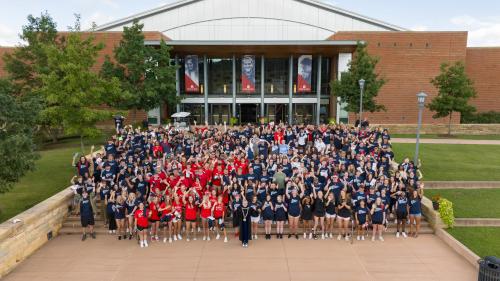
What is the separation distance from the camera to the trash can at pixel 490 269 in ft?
27.2

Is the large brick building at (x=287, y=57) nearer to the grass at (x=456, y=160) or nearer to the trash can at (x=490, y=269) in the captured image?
the grass at (x=456, y=160)

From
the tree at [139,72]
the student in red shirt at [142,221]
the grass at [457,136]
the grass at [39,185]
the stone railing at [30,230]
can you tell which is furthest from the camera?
the grass at [457,136]

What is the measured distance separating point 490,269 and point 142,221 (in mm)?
9310

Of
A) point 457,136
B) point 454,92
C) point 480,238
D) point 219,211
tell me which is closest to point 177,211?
point 219,211

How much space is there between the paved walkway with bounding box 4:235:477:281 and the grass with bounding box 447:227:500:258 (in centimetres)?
61

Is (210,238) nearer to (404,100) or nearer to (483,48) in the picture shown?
(404,100)

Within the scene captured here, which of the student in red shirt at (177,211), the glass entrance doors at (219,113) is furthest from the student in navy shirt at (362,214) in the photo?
the glass entrance doors at (219,113)

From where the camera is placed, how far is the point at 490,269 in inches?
330

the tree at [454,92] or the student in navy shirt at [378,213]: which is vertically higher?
the tree at [454,92]

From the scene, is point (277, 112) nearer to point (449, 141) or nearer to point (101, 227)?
point (449, 141)

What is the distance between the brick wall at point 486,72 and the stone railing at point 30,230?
3894cm

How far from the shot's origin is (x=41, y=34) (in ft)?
96.1

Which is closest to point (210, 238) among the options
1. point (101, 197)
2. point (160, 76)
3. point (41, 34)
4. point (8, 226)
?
point (101, 197)

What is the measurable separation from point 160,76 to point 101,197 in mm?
17732
